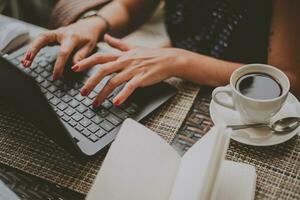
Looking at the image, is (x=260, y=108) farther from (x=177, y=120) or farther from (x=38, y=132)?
(x=38, y=132)

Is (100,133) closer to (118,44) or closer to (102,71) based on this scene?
(102,71)

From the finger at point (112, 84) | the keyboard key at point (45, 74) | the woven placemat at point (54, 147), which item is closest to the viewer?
the woven placemat at point (54, 147)

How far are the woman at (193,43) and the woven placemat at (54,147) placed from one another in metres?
0.07

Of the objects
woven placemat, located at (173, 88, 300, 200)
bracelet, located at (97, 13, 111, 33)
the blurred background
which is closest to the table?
woven placemat, located at (173, 88, 300, 200)

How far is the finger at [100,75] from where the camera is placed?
0.84 m

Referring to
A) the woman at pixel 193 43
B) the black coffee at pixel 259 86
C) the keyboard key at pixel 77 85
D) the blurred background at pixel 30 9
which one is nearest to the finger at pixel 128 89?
the woman at pixel 193 43

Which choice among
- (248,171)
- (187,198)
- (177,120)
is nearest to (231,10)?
(177,120)

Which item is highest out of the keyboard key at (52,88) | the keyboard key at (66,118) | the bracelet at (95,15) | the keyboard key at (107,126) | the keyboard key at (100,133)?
the keyboard key at (107,126)

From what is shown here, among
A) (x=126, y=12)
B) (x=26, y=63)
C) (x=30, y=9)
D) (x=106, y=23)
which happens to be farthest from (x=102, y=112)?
(x=30, y=9)

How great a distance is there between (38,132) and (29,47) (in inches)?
10.1

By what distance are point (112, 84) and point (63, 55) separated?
0.54 ft

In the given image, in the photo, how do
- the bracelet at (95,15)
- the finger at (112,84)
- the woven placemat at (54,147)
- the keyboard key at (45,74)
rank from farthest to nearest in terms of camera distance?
the bracelet at (95,15) < the keyboard key at (45,74) < the finger at (112,84) < the woven placemat at (54,147)

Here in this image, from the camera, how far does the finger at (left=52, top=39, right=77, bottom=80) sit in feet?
2.99

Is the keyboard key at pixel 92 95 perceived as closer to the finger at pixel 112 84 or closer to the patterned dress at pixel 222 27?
the finger at pixel 112 84
